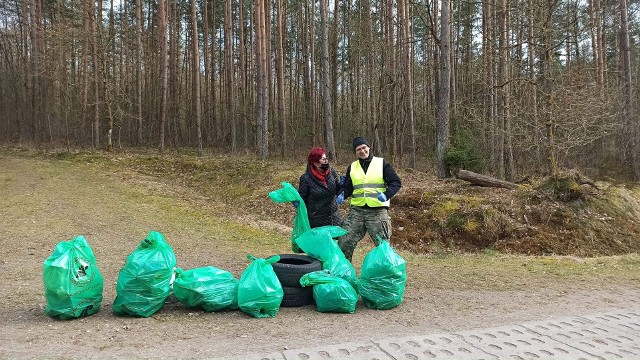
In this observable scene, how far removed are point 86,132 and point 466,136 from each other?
19.3m

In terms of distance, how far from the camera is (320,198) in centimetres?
557

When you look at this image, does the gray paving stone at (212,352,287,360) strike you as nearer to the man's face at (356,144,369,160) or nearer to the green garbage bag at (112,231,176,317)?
the green garbage bag at (112,231,176,317)

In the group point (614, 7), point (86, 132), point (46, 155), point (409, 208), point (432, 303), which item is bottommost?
point (432, 303)

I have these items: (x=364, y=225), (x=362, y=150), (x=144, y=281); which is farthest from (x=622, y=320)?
(x=144, y=281)

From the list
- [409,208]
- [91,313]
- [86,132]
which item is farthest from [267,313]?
[86,132]

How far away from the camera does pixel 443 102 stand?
13.3 meters

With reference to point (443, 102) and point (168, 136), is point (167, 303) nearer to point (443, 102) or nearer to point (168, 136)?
point (443, 102)

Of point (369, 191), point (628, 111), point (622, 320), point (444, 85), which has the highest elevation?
point (444, 85)

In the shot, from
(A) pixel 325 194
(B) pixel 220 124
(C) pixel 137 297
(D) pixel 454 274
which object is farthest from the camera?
(B) pixel 220 124

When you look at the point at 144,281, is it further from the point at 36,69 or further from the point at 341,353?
the point at 36,69

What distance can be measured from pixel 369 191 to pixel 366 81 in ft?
75.5

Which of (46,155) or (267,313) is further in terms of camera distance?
(46,155)

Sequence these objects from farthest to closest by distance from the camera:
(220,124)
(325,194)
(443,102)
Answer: (220,124), (443,102), (325,194)

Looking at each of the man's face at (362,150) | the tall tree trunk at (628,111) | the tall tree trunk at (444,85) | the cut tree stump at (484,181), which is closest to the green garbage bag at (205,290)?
the man's face at (362,150)
